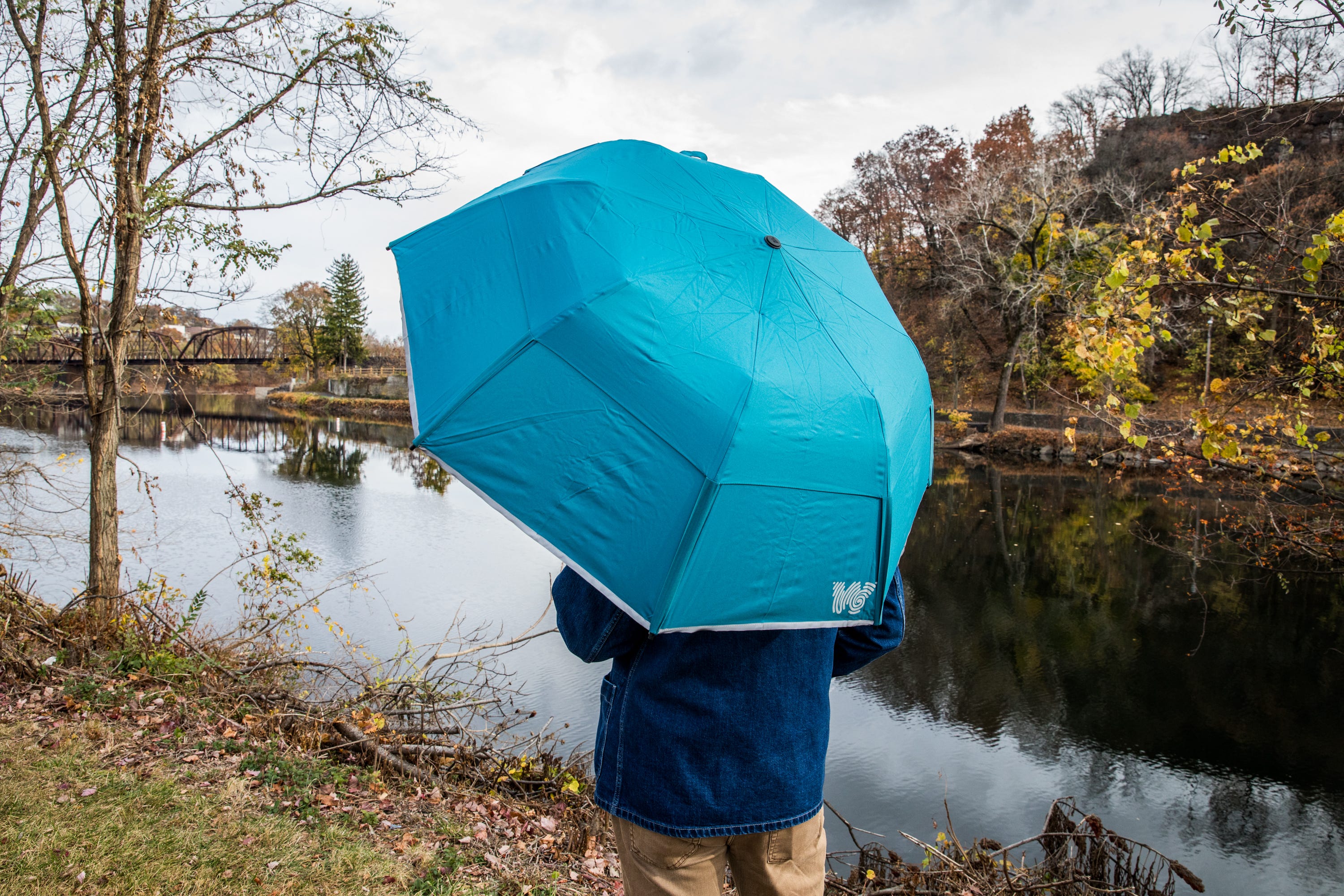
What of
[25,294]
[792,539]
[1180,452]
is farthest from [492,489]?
[25,294]

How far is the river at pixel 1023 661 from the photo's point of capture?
629 cm

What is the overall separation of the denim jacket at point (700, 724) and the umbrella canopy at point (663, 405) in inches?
4.5

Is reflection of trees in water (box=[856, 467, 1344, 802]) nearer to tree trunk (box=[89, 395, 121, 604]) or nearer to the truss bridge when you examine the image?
tree trunk (box=[89, 395, 121, 604])

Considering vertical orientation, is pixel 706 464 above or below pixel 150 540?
above

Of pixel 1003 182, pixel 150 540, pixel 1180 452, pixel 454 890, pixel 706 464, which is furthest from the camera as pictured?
pixel 1003 182

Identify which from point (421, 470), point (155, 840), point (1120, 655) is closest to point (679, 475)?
point (155, 840)

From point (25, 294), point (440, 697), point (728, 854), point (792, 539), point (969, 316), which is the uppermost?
point (969, 316)

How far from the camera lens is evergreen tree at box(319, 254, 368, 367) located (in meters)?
50.7

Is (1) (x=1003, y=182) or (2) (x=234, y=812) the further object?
(1) (x=1003, y=182)

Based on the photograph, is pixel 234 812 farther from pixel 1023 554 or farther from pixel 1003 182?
pixel 1003 182

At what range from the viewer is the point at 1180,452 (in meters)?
4.91

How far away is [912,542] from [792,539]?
1415cm

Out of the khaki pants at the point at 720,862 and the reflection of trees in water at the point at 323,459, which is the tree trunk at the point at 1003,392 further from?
the khaki pants at the point at 720,862

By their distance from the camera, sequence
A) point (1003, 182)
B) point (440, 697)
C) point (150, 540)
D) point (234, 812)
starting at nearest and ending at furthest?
point (234, 812) < point (440, 697) < point (150, 540) < point (1003, 182)
